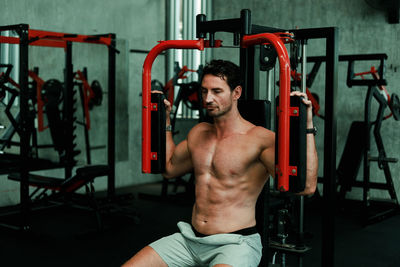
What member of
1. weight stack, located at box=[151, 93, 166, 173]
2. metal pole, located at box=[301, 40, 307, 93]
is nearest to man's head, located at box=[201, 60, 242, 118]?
weight stack, located at box=[151, 93, 166, 173]

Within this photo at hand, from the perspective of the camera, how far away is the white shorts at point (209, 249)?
189 centimetres

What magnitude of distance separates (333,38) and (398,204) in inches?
135

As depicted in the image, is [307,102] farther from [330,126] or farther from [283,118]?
[330,126]

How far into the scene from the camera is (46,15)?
561 cm

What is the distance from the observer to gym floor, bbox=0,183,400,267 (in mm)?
3582

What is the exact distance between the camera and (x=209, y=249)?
1977 millimetres

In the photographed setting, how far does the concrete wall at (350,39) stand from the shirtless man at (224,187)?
3.83 m

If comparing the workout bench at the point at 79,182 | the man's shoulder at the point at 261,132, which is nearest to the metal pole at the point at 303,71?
the man's shoulder at the point at 261,132

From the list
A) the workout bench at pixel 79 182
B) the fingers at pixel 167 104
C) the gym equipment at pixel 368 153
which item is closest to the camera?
the fingers at pixel 167 104

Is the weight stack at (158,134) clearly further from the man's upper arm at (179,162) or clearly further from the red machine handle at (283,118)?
the red machine handle at (283,118)

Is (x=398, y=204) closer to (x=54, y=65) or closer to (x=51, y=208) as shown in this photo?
A: (x=51, y=208)

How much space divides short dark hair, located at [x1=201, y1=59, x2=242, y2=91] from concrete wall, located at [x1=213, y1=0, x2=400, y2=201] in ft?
12.8

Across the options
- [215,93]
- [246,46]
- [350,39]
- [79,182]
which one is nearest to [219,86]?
[215,93]

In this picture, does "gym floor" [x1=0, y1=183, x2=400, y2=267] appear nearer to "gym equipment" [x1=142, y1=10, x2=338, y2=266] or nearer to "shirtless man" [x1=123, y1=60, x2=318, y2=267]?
"gym equipment" [x1=142, y1=10, x2=338, y2=266]
